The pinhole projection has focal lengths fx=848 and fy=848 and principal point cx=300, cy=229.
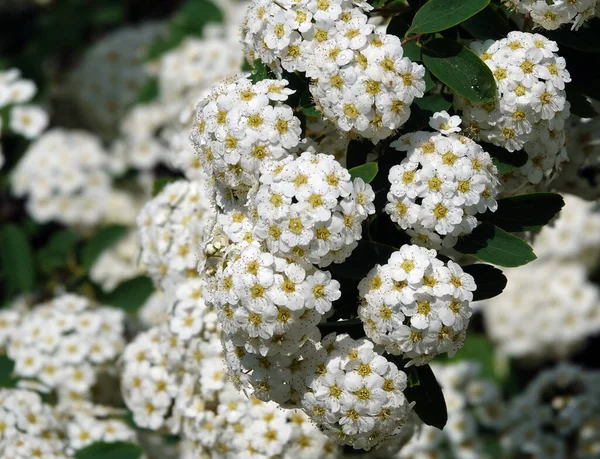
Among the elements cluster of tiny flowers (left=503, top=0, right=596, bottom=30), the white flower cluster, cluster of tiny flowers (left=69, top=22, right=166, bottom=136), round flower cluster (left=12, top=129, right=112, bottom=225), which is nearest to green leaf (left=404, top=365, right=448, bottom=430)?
the white flower cluster

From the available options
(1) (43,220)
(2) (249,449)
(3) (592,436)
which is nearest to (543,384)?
(3) (592,436)

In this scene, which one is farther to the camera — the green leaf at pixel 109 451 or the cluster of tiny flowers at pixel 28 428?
the green leaf at pixel 109 451

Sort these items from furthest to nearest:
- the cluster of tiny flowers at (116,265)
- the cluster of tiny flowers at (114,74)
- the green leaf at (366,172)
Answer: the cluster of tiny flowers at (114,74), the cluster of tiny flowers at (116,265), the green leaf at (366,172)

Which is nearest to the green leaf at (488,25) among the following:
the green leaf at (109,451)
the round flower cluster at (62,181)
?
the green leaf at (109,451)

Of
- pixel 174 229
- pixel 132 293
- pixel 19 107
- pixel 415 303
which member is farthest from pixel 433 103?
pixel 19 107

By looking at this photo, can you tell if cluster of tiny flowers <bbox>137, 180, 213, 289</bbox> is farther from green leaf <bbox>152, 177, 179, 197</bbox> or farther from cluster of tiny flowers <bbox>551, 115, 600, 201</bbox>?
cluster of tiny flowers <bbox>551, 115, 600, 201</bbox>

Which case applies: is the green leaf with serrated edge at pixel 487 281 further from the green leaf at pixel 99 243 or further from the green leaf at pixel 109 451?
the green leaf at pixel 99 243

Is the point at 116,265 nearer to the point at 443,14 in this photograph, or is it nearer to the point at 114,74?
the point at 114,74
